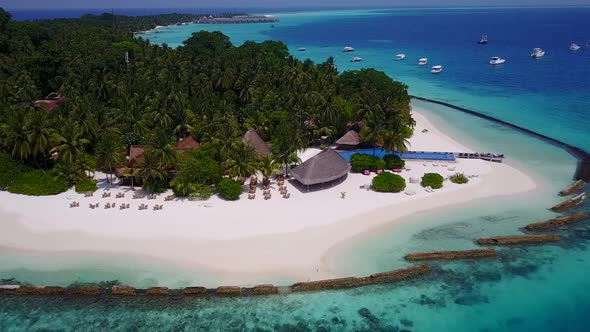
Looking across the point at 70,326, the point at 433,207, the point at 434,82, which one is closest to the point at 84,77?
the point at 70,326

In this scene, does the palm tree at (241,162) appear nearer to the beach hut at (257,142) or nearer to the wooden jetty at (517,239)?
the beach hut at (257,142)

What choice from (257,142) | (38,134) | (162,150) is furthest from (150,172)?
(257,142)

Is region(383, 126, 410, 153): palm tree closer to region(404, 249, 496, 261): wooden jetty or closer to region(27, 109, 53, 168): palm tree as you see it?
region(404, 249, 496, 261): wooden jetty

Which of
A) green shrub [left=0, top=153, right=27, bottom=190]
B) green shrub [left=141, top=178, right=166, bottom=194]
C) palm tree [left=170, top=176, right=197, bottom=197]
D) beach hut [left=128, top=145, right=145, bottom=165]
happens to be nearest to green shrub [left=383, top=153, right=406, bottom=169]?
palm tree [left=170, top=176, right=197, bottom=197]

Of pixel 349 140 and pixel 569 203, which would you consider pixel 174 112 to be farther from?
pixel 569 203

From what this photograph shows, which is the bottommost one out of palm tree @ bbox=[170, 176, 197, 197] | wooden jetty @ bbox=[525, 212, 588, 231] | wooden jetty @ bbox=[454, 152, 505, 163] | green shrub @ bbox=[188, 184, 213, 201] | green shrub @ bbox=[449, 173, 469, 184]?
wooden jetty @ bbox=[525, 212, 588, 231]

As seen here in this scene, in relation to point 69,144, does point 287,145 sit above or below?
above
